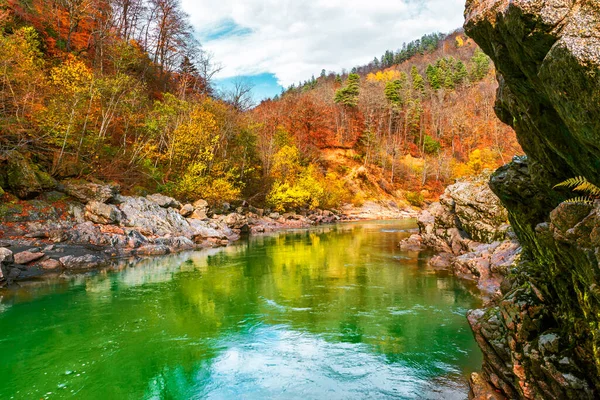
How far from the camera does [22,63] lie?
20734 millimetres

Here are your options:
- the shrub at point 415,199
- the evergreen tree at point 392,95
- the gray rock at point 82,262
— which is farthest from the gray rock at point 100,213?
the evergreen tree at point 392,95

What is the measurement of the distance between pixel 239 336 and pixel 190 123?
92.0ft

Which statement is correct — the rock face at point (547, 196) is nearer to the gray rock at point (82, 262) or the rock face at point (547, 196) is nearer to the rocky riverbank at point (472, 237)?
the rocky riverbank at point (472, 237)

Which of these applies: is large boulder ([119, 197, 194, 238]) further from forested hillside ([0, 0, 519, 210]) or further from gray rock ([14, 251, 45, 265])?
gray rock ([14, 251, 45, 265])

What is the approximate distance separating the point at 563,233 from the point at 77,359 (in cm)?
967

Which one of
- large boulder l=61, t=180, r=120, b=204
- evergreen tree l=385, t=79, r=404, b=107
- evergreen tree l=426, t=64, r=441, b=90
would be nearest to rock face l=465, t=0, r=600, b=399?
large boulder l=61, t=180, r=120, b=204

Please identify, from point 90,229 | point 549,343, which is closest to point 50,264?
point 90,229

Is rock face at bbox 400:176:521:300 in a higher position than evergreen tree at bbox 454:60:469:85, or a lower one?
lower

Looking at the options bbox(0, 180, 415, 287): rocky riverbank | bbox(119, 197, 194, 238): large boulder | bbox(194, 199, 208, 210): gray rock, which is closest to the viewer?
bbox(0, 180, 415, 287): rocky riverbank

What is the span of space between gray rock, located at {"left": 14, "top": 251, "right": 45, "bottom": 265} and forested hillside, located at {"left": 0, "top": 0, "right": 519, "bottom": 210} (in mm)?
5390

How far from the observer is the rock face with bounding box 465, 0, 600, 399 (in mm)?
3016

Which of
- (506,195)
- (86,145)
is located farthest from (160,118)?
(506,195)

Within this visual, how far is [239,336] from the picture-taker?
9797mm

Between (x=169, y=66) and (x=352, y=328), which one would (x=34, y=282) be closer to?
(x=352, y=328)
